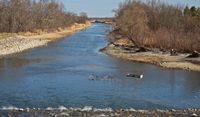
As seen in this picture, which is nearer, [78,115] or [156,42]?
[78,115]

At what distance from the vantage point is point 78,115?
37.4 feet

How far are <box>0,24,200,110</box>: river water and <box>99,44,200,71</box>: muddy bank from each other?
2.13 meters

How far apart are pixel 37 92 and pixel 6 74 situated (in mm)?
6013

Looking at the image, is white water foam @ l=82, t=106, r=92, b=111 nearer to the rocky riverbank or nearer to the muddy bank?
the rocky riverbank

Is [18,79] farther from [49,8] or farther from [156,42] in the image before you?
[49,8]

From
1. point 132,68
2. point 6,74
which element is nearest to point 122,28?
point 132,68

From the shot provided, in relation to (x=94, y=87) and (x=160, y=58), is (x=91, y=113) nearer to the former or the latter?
(x=94, y=87)

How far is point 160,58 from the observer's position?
28.6 m

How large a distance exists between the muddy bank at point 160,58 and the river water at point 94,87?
6.99 feet

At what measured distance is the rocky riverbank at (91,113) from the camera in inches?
450

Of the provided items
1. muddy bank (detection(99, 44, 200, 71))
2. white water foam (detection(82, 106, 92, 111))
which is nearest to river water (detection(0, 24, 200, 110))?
white water foam (detection(82, 106, 92, 111))

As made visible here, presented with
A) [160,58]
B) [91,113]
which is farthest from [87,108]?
[160,58]

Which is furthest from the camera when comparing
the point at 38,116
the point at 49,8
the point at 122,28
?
the point at 49,8

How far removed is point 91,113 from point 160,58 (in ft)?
62.3
